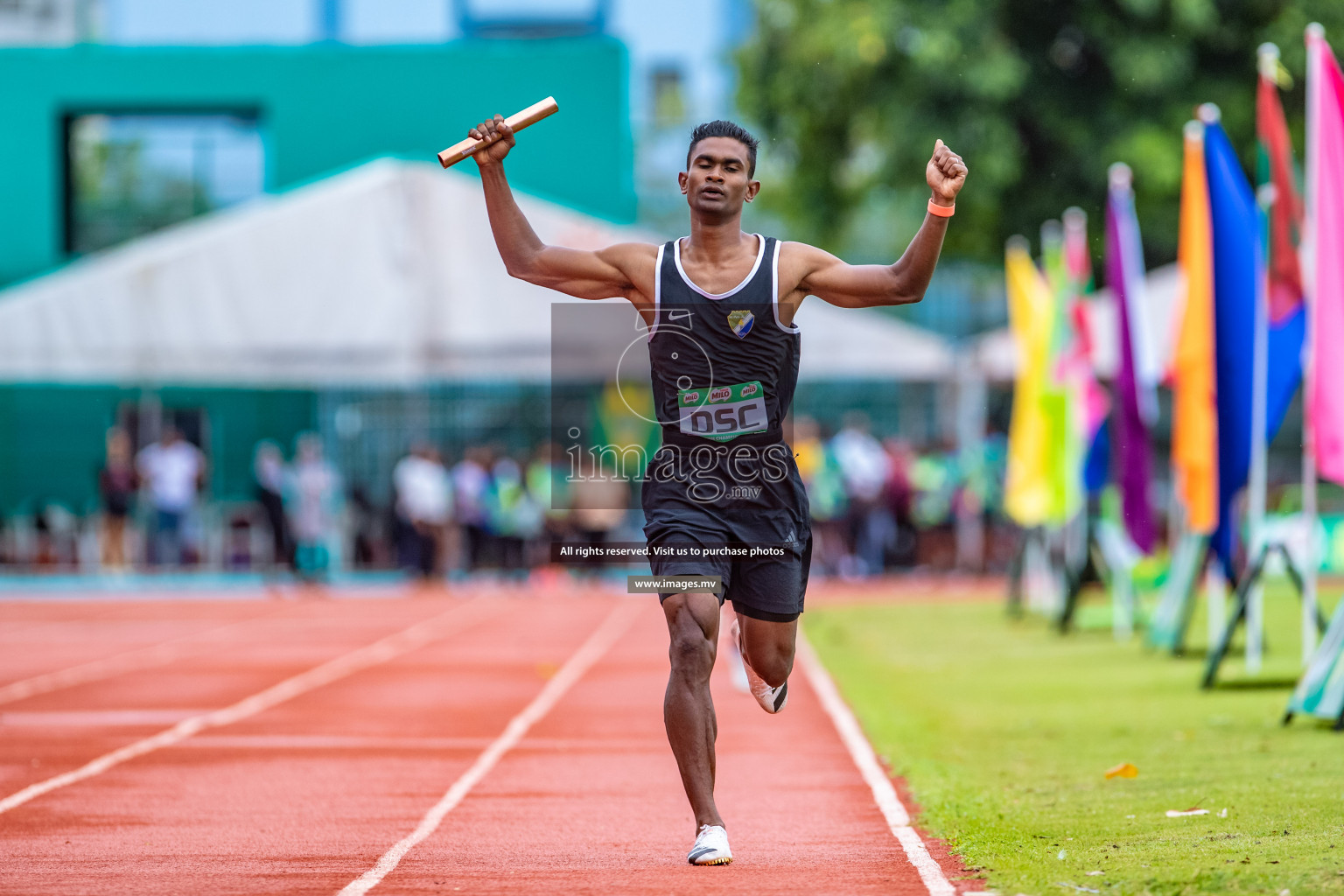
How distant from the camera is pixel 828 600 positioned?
2123 centimetres

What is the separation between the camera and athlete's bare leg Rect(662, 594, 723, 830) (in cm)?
576

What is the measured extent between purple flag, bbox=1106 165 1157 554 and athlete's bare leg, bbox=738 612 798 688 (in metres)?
8.66

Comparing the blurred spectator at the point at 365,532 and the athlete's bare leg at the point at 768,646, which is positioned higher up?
the athlete's bare leg at the point at 768,646

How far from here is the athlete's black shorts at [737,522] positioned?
19.1 ft

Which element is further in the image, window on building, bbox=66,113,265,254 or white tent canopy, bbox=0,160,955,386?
window on building, bbox=66,113,265,254

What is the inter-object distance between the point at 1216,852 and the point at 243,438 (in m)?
23.5

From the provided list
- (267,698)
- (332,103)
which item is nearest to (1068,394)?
(267,698)

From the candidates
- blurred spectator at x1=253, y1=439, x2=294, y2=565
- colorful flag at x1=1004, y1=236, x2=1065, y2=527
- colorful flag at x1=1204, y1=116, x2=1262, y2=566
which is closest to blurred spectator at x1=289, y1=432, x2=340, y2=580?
blurred spectator at x1=253, y1=439, x2=294, y2=565

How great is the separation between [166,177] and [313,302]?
10778mm

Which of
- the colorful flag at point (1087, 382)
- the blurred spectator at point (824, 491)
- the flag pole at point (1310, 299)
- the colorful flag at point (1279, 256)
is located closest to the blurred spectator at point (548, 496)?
the blurred spectator at point (824, 491)

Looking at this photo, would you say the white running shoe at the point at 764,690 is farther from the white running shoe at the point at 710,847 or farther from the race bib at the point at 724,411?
the race bib at the point at 724,411

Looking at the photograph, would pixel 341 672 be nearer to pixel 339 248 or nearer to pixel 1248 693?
pixel 1248 693

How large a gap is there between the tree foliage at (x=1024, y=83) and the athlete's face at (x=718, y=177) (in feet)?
59.2

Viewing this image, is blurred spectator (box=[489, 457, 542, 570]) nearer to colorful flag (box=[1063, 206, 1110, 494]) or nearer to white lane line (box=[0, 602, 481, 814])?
white lane line (box=[0, 602, 481, 814])
